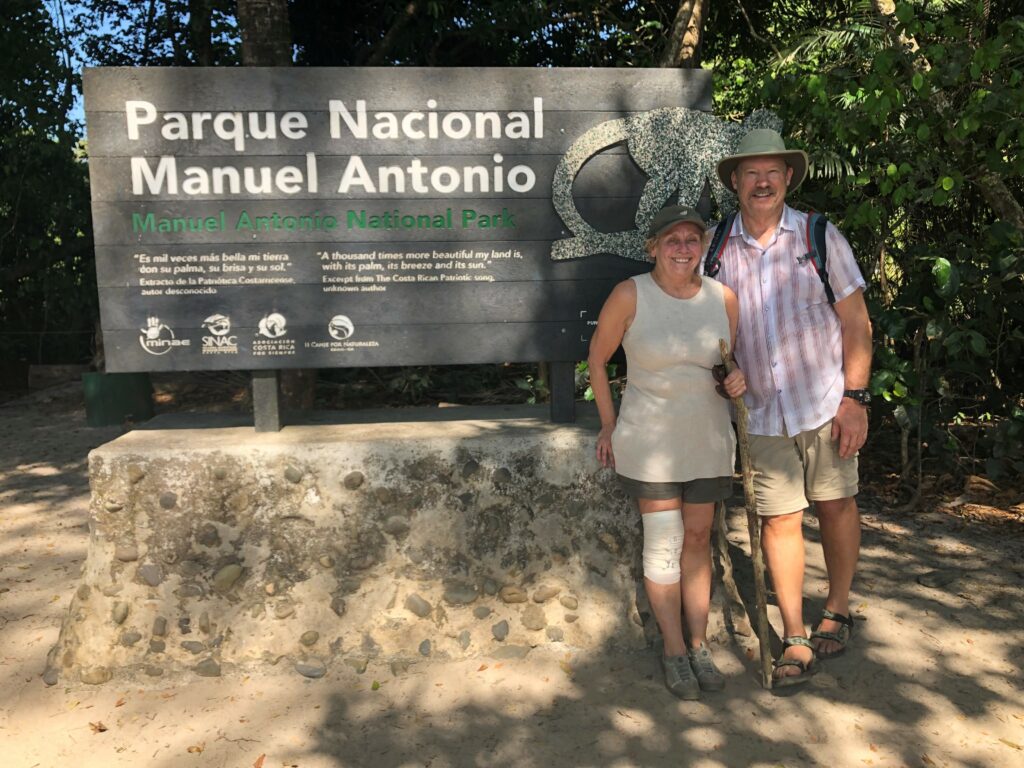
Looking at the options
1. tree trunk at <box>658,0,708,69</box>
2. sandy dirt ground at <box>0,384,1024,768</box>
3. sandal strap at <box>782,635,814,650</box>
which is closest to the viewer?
sandy dirt ground at <box>0,384,1024,768</box>

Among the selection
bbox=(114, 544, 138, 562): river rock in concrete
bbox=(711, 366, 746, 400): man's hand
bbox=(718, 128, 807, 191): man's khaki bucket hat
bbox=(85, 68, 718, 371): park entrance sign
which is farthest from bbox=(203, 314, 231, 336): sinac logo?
bbox=(718, 128, 807, 191): man's khaki bucket hat

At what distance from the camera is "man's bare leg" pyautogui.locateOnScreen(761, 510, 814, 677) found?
373 cm

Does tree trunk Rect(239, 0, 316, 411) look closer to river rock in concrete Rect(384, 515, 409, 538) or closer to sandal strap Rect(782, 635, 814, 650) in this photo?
river rock in concrete Rect(384, 515, 409, 538)

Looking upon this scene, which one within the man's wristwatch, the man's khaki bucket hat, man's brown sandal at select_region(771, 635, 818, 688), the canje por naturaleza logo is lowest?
man's brown sandal at select_region(771, 635, 818, 688)

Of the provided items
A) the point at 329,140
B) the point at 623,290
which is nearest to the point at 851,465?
the point at 623,290

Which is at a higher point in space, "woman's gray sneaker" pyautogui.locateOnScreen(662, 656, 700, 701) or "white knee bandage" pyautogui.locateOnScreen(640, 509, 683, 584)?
"white knee bandage" pyautogui.locateOnScreen(640, 509, 683, 584)

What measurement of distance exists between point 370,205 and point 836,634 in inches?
107

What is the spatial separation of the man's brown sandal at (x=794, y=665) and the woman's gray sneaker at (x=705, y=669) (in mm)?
220

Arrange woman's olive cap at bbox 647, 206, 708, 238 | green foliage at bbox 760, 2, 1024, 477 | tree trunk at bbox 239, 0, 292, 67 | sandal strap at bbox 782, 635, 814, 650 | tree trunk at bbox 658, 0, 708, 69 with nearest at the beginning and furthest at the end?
1. woman's olive cap at bbox 647, 206, 708, 238
2. sandal strap at bbox 782, 635, 814, 650
3. green foliage at bbox 760, 2, 1024, 477
4. tree trunk at bbox 239, 0, 292, 67
5. tree trunk at bbox 658, 0, 708, 69

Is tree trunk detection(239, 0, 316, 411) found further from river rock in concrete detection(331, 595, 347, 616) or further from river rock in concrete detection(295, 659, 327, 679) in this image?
river rock in concrete detection(295, 659, 327, 679)

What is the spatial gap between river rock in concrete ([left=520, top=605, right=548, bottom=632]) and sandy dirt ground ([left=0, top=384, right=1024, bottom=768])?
0.35 feet

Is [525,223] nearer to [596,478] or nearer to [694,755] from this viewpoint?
[596,478]

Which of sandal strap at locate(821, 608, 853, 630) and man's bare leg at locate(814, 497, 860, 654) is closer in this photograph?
man's bare leg at locate(814, 497, 860, 654)

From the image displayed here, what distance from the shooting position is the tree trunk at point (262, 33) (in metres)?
6.61
